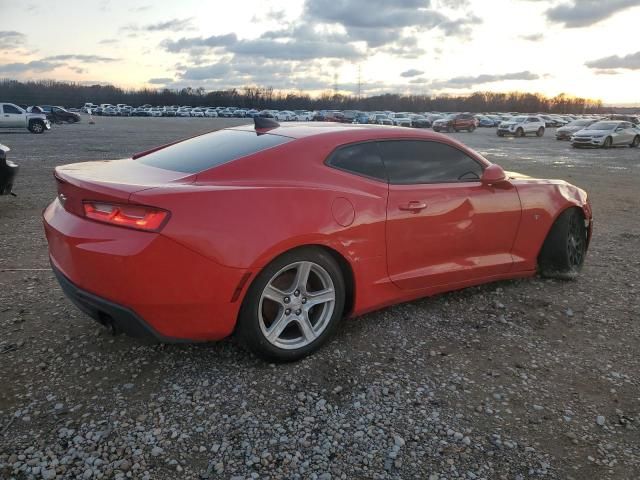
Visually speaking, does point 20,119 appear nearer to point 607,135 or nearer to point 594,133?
point 594,133

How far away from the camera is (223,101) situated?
434ft

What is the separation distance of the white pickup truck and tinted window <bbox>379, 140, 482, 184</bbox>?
97.4 feet

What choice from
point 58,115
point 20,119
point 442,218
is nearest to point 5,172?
point 442,218

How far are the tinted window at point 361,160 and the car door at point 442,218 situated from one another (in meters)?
0.08

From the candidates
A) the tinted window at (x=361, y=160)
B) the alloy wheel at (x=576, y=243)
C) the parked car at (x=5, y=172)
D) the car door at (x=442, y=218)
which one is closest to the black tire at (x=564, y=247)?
the alloy wheel at (x=576, y=243)

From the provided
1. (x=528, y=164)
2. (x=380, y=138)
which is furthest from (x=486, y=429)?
(x=528, y=164)

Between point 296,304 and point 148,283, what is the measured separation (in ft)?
3.07

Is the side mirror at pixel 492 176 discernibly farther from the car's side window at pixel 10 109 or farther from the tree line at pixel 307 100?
the tree line at pixel 307 100

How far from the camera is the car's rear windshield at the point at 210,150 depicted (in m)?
3.31

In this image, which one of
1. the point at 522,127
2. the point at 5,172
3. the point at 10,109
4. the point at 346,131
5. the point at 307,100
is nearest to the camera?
the point at 346,131

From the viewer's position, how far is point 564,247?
4828mm

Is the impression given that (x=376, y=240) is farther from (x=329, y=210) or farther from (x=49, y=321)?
(x=49, y=321)

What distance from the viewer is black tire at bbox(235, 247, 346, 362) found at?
299cm

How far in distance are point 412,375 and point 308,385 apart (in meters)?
0.66
